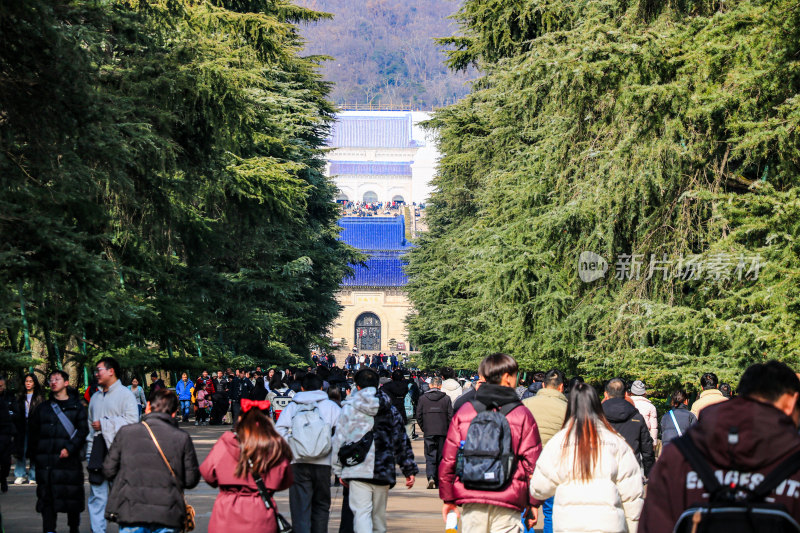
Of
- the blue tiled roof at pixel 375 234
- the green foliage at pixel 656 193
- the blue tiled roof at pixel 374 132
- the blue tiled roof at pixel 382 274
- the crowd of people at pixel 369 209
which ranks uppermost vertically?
the blue tiled roof at pixel 374 132

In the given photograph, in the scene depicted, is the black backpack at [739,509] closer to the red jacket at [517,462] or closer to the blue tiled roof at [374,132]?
the red jacket at [517,462]

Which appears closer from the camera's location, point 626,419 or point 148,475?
point 148,475

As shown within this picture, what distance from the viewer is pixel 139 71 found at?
592 inches

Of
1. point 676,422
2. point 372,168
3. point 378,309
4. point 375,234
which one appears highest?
point 372,168

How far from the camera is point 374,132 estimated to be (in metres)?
119

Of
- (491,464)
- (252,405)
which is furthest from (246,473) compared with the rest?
(491,464)

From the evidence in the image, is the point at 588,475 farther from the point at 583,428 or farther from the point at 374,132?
the point at 374,132

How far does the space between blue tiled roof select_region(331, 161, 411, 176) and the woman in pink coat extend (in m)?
109

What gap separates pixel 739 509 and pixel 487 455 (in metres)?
2.33

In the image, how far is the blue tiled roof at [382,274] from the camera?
7731 centimetres

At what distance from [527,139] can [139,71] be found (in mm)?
12114

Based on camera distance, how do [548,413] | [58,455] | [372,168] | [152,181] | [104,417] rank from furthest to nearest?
[372,168]
[152,181]
[58,455]
[104,417]
[548,413]

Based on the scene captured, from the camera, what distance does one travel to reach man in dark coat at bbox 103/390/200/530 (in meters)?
5.64

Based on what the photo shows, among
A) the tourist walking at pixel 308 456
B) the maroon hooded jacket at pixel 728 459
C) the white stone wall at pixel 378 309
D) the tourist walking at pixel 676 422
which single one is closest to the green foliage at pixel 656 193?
the tourist walking at pixel 676 422
